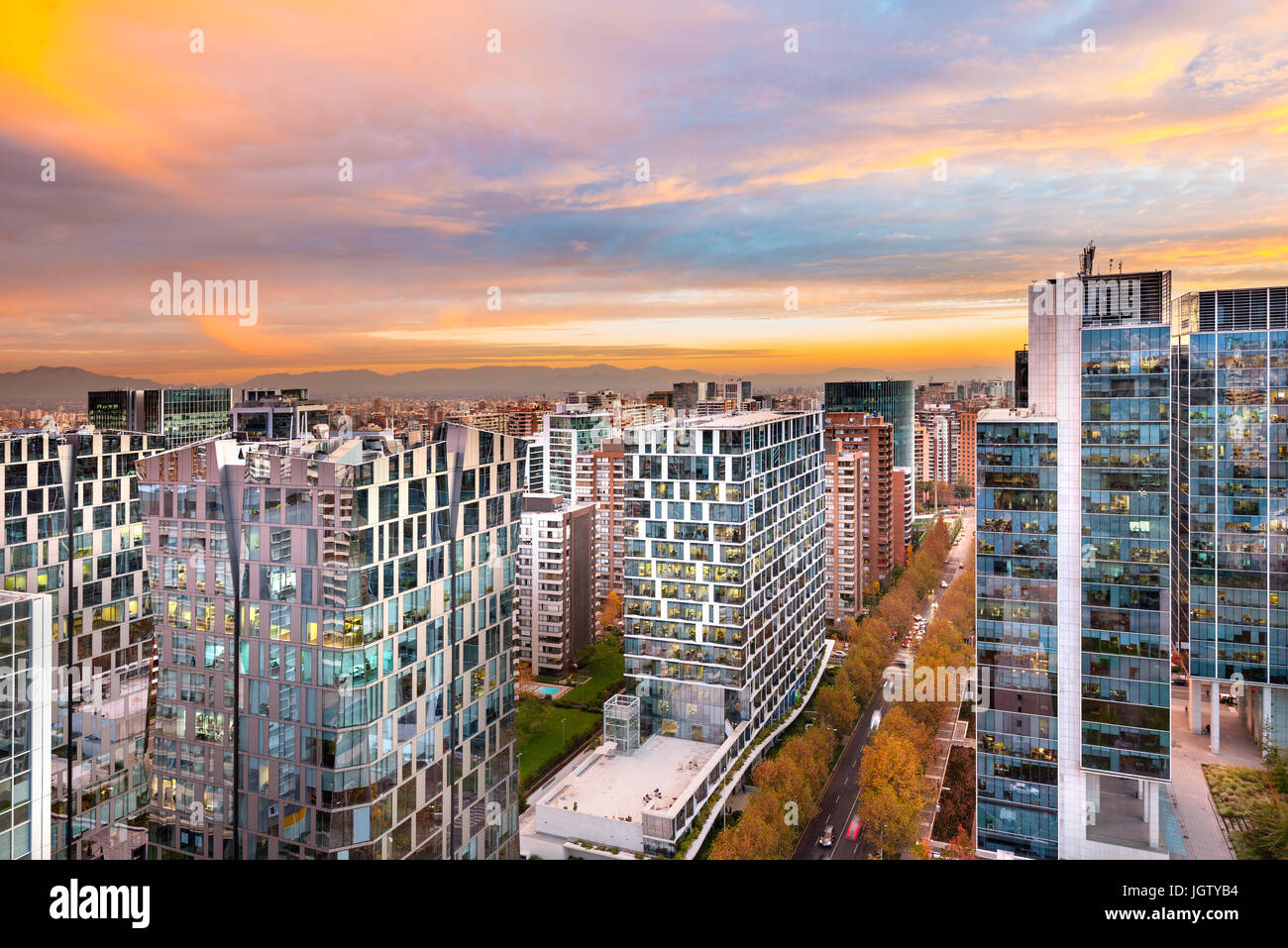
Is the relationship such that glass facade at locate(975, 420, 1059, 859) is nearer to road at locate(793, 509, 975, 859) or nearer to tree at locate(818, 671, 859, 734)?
road at locate(793, 509, 975, 859)

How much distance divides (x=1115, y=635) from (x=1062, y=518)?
194cm

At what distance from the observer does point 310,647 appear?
8.38 m

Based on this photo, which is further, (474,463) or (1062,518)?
(1062,518)

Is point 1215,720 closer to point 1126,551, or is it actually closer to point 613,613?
point 1126,551

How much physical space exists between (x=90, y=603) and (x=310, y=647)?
19.9 feet

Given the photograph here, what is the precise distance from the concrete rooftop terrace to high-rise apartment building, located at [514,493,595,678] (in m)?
6.94

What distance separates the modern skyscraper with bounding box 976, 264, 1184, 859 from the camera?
12203 millimetres

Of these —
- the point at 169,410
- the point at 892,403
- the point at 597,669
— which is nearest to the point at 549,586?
the point at 597,669

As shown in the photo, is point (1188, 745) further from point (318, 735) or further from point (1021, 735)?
point (318, 735)

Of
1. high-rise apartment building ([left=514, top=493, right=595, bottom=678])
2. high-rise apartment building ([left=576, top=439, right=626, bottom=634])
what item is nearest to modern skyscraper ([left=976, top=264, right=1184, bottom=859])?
high-rise apartment building ([left=514, top=493, right=595, bottom=678])

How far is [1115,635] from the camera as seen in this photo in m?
12.3

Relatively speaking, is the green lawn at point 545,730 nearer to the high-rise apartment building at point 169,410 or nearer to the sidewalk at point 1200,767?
the sidewalk at point 1200,767

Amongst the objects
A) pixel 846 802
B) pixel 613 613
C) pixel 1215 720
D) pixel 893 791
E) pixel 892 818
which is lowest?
pixel 846 802

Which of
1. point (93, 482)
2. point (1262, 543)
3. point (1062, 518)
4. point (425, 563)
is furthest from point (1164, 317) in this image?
point (93, 482)
